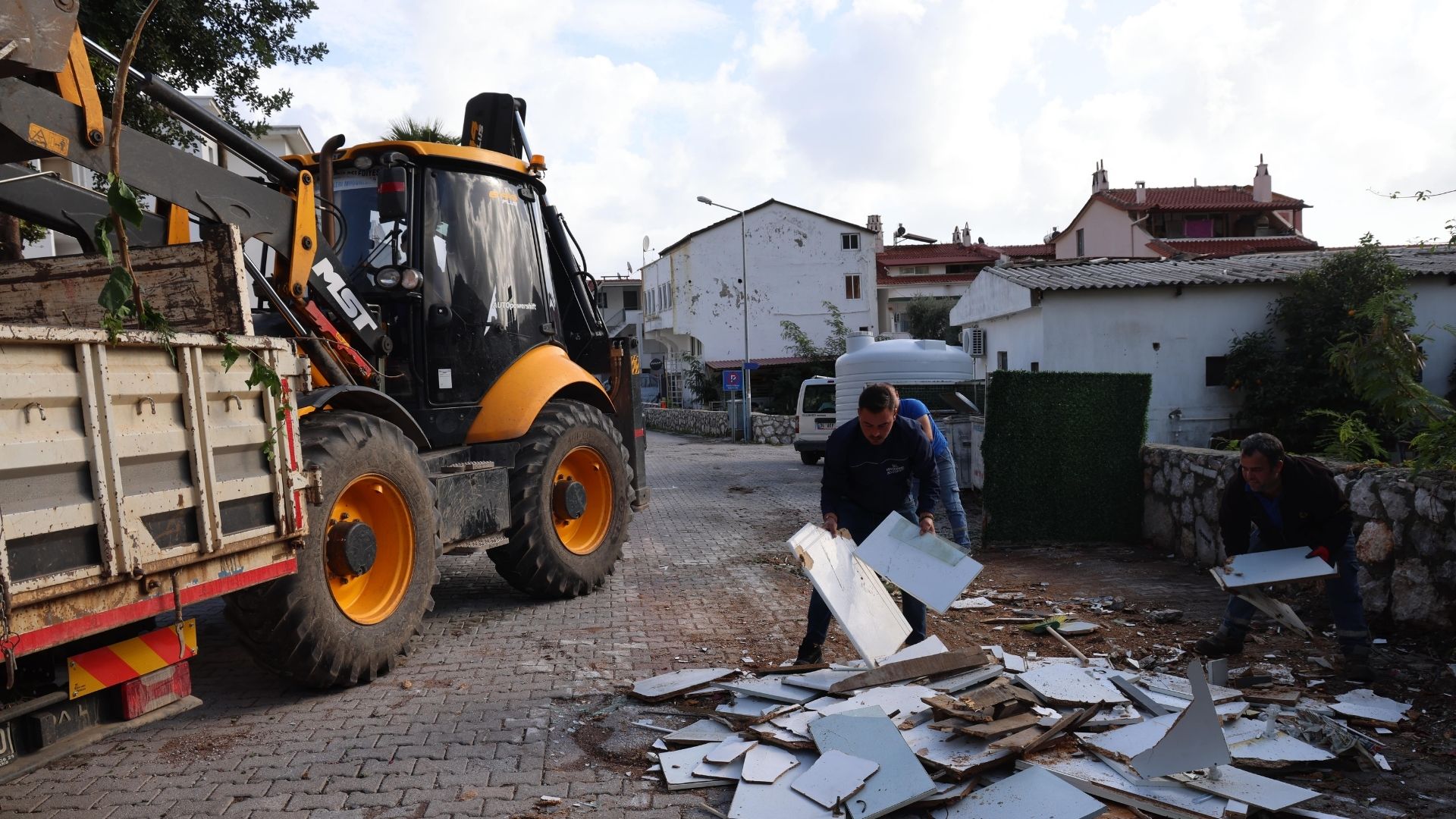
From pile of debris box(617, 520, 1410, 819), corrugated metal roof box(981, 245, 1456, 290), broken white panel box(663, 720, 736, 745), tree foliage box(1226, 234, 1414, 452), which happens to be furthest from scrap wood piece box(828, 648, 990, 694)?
tree foliage box(1226, 234, 1414, 452)

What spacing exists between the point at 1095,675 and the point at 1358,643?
59.6 inches

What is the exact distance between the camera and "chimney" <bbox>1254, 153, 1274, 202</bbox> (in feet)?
156

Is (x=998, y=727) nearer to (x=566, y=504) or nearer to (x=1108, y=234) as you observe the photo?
(x=566, y=504)

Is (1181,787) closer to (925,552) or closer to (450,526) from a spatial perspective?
(925,552)

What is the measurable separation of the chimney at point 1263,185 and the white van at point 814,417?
1393 inches

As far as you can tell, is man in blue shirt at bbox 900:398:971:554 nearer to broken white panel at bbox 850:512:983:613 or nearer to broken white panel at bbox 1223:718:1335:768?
broken white panel at bbox 850:512:983:613

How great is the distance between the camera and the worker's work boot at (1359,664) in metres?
5.54

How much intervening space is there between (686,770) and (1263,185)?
51136 mm

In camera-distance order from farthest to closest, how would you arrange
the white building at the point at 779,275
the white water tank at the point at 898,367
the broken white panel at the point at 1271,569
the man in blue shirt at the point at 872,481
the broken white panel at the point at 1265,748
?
the white building at the point at 779,275 → the white water tank at the point at 898,367 → the man in blue shirt at the point at 872,481 → the broken white panel at the point at 1271,569 → the broken white panel at the point at 1265,748

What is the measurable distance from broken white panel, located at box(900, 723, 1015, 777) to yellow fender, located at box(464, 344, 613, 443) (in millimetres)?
3882

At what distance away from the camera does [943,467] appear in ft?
27.6

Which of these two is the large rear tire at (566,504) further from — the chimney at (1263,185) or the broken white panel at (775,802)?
the chimney at (1263,185)

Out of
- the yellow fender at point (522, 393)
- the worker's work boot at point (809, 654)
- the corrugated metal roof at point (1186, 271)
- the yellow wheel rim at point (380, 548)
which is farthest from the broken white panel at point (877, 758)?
the corrugated metal roof at point (1186, 271)

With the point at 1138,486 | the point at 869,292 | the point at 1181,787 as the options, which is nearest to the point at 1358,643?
the point at 1181,787
